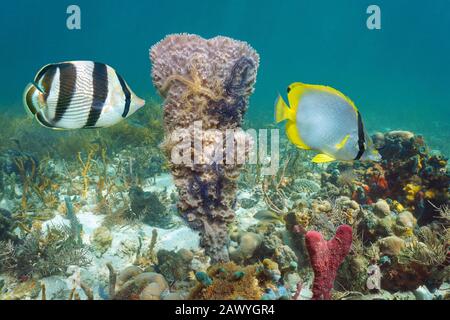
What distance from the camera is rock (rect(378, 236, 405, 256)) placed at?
3.44 m

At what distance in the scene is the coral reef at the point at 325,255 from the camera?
109 inches

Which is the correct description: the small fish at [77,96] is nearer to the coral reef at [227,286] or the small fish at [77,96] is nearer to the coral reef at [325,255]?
the coral reef at [227,286]

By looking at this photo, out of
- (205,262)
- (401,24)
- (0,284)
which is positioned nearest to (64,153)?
(0,284)

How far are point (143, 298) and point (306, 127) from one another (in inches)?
→ 88.4

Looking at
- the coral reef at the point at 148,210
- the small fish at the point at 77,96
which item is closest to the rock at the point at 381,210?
the coral reef at the point at 148,210

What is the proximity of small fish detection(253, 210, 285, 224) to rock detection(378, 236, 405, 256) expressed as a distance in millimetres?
1575

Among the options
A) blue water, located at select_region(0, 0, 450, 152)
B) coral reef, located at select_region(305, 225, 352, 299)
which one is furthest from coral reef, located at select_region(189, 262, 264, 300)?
blue water, located at select_region(0, 0, 450, 152)

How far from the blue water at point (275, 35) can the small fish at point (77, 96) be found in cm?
9559

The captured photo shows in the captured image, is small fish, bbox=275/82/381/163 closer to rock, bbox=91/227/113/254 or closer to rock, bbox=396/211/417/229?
rock, bbox=396/211/417/229

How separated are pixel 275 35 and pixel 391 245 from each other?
499 feet

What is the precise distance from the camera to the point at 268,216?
492 cm

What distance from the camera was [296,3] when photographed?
102375 millimetres

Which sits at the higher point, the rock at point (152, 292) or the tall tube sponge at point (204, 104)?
the tall tube sponge at point (204, 104)
